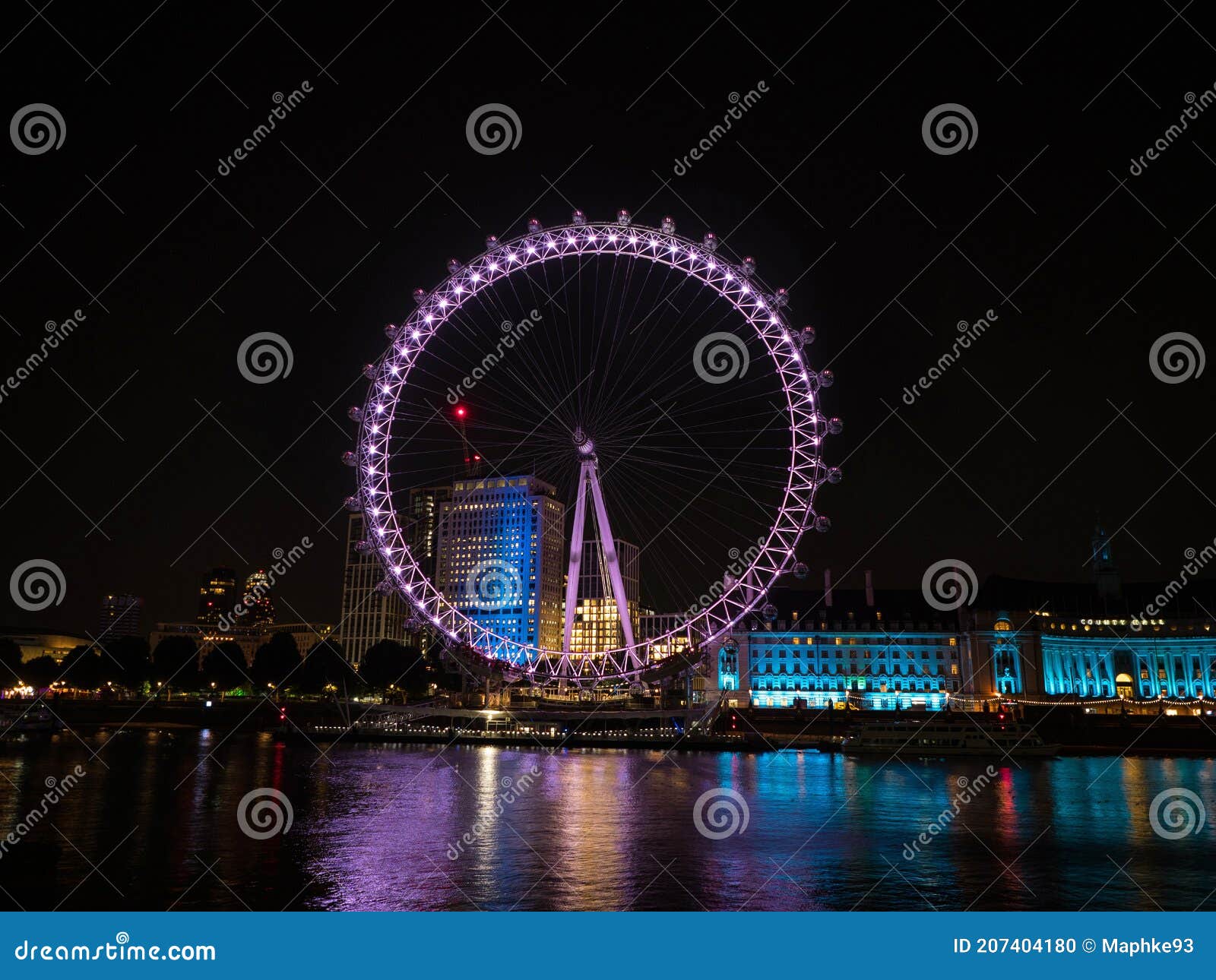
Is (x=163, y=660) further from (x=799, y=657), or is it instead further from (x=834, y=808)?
(x=834, y=808)

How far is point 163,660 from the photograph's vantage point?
10588cm

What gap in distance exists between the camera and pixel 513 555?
142 meters

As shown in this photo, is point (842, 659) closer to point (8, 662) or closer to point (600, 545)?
point (600, 545)

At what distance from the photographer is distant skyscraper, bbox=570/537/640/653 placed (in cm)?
10395

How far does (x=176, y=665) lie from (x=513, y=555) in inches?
1937

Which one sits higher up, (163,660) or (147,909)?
(163,660)

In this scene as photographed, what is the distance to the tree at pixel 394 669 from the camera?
113 metres

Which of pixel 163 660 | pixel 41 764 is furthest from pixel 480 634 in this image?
pixel 163 660

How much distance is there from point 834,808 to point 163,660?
87145mm

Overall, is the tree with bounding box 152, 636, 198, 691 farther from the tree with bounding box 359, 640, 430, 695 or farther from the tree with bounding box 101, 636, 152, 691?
the tree with bounding box 359, 640, 430, 695

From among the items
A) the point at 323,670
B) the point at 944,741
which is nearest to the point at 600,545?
the point at 944,741

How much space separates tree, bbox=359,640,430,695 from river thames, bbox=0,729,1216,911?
58.2 metres

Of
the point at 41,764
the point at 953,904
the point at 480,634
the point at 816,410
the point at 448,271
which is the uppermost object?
the point at 448,271

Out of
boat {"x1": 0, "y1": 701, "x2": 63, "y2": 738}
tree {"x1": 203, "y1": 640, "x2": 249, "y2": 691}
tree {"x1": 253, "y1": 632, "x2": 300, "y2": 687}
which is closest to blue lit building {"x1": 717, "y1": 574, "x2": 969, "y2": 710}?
tree {"x1": 253, "y1": 632, "x2": 300, "y2": 687}
